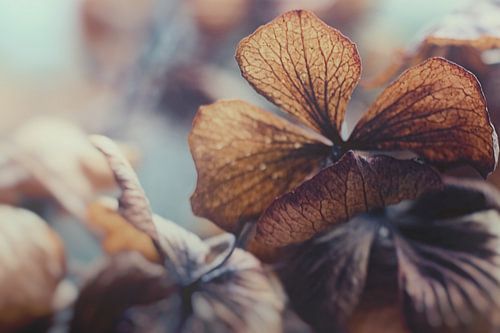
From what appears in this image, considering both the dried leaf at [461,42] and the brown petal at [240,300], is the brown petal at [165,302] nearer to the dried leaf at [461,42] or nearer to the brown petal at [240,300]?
the brown petal at [240,300]

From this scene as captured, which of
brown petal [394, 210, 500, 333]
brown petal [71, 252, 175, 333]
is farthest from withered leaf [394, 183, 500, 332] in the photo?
brown petal [71, 252, 175, 333]

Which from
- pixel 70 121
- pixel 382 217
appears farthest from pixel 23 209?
pixel 382 217

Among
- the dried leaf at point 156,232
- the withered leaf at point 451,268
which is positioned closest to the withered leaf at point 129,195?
the dried leaf at point 156,232

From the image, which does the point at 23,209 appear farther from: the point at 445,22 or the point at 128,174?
the point at 445,22

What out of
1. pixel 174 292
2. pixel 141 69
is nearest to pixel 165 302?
pixel 174 292

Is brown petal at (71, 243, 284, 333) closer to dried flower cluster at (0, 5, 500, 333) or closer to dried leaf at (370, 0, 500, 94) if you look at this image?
dried flower cluster at (0, 5, 500, 333)

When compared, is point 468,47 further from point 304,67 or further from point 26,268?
point 26,268
